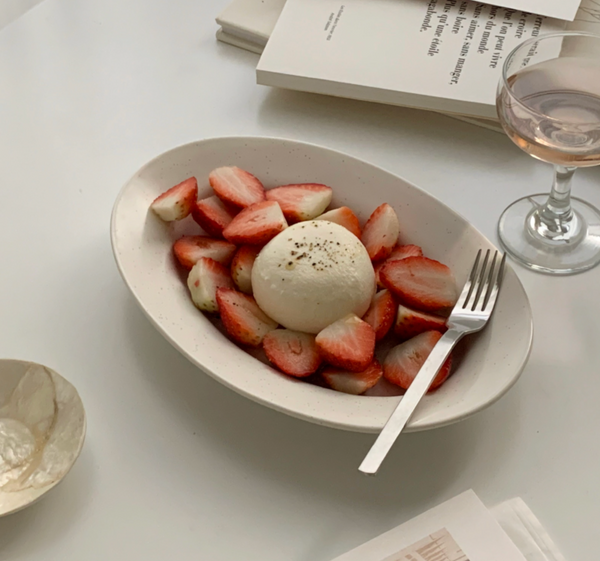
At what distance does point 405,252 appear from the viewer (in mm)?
750

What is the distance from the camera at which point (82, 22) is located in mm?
1146

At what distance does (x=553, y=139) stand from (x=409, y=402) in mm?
301

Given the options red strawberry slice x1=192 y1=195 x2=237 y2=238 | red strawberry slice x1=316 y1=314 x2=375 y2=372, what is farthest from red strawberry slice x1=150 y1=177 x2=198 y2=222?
red strawberry slice x1=316 y1=314 x2=375 y2=372

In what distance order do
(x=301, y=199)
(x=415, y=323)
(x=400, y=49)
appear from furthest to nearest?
1. (x=400, y=49)
2. (x=301, y=199)
3. (x=415, y=323)

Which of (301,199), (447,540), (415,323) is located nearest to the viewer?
(447,540)

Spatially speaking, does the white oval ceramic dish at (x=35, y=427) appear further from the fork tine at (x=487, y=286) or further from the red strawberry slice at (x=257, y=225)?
the fork tine at (x=487, y=286)

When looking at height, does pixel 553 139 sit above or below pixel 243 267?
above

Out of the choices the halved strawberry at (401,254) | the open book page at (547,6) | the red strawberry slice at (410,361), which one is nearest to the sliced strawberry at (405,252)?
the halved strawberry at (401,254)

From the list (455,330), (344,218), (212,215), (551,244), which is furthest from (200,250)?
(551,244)

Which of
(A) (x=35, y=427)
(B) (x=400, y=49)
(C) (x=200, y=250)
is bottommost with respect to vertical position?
(A) (x=35, y=427)

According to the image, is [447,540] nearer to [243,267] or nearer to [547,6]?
[243,267]

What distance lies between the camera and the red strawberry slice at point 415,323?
679 millimetres

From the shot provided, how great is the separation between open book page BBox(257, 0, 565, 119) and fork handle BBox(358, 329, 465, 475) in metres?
0.41

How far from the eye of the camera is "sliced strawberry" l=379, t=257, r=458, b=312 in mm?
698
